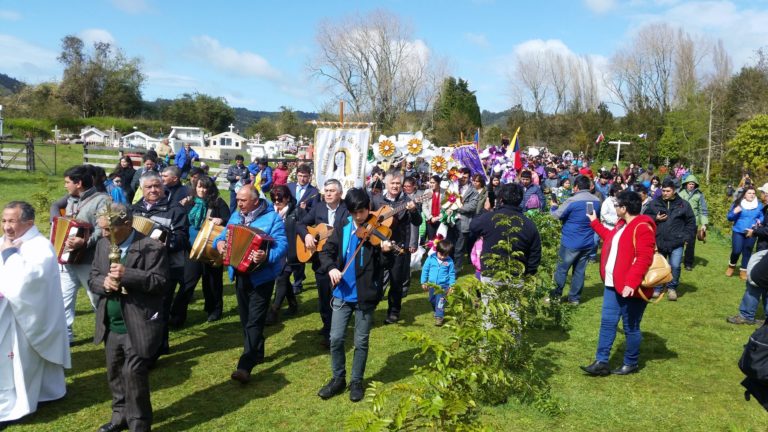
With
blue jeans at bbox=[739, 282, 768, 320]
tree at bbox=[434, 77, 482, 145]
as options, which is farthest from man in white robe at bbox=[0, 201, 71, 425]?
tree at bbox=[434, 77, 482, 145]

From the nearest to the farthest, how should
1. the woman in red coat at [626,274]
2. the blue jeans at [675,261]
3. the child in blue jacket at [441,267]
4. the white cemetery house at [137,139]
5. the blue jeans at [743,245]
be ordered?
the woman in red coat at [626,274] → the child in blue jacket at [441,267] → the blue jeans at [675,261] → the blue jeans at [743,245] → the white cemetery house at [137,139]

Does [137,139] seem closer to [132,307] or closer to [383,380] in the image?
[383,380]

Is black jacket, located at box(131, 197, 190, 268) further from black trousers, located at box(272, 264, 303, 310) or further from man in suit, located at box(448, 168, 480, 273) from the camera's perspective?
man in suit, located at box(448, 168, 480, 273)

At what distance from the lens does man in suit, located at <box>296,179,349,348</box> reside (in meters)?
6.32

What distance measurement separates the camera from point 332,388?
5.13 m

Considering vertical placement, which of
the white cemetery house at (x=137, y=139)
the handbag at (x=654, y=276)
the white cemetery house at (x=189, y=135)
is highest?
the white cemetery house at (x=189, y=135)

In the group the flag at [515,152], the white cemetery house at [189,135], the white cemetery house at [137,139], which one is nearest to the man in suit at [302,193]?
the flag at [515,152]

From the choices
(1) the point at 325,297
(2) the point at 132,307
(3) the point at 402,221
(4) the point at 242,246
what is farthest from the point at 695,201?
(2) the point at 132,307

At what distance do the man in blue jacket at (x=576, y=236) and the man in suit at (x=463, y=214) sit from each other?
6.27ft

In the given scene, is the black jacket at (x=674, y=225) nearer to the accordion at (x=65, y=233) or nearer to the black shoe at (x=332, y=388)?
the black shoe at (x=332, y=388)

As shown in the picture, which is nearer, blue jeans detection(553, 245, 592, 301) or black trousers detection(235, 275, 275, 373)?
black trousers detection(235, 275, 275, 373)

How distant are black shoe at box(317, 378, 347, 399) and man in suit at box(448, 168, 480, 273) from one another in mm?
5238

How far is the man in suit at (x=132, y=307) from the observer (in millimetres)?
4000

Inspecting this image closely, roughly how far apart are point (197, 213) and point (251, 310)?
6.28 feet
